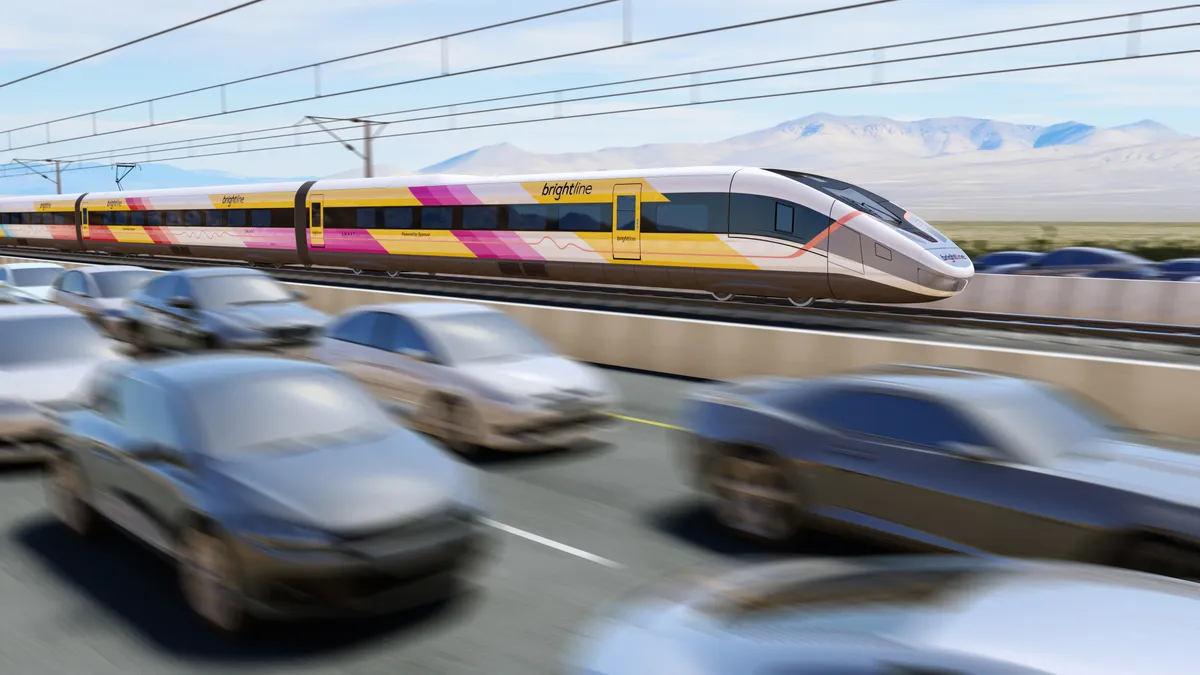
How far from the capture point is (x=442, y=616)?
17.3ft

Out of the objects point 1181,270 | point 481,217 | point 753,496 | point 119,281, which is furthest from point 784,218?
point 753,496

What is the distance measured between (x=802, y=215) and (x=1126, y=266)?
10211 millimetres

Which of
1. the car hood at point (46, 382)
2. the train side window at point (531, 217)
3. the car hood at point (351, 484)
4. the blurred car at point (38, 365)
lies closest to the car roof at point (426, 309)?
the blurred car at point (38, 365)

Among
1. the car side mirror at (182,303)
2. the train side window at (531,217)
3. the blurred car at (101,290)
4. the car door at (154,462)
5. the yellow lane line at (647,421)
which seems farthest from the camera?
the train side window at (531,217)

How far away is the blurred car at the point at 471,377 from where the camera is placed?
8.55m

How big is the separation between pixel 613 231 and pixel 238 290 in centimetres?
979

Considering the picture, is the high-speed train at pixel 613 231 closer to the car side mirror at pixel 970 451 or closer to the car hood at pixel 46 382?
the car side mirror at pixel 970 451

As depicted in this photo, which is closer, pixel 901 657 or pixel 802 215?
pixel 901 657

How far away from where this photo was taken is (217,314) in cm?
1287

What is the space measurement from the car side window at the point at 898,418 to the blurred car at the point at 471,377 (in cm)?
305

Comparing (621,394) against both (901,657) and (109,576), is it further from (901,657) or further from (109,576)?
(901,657)

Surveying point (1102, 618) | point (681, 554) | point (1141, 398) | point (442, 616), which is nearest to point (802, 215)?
point (1141, 398)

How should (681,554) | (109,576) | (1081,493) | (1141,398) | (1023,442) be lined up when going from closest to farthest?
(1081,493), (1023,442), (109,576), (681,554), (1141,398)

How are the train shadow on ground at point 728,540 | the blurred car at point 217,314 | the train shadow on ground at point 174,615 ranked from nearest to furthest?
the train shadow on ground at point 174,615 → the train shadow on ground at point 728,540 → the blurred car at point 217,314
